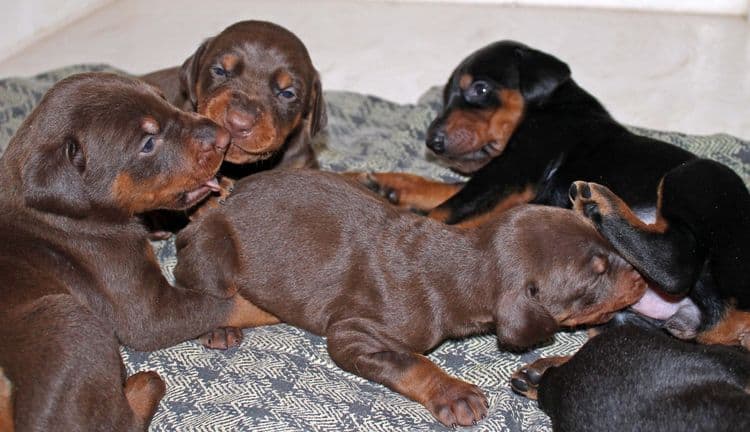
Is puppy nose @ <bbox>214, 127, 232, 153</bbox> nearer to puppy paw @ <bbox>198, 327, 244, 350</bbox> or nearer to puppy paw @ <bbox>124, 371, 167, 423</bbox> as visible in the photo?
puppy paw @ <bbox>198, 327, 244, 350</bbox>

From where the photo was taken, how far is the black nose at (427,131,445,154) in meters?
6.16

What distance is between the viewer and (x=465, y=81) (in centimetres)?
614

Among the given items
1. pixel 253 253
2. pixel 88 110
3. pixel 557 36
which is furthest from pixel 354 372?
pixel 557 36

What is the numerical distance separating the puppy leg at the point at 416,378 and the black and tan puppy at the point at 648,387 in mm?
372

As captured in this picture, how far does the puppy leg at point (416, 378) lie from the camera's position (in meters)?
4.66

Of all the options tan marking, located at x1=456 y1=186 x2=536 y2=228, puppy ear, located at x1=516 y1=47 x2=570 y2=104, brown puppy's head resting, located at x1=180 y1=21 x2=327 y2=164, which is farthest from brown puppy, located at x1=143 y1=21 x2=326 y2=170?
puppy ear, located at x1=516 y1=47 x2=570 y2=104

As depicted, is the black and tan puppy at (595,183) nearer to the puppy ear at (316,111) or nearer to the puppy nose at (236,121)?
the puppy ear at (316,111)

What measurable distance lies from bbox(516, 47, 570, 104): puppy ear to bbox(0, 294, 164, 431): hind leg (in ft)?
9.20

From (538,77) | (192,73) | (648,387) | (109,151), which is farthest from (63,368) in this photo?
(538,77)

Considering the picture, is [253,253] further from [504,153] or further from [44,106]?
[504,153]

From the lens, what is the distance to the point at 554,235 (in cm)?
471

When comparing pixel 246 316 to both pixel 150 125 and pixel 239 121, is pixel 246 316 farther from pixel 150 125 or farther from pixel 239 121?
pixel 150 125

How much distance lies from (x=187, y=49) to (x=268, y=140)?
4.69m

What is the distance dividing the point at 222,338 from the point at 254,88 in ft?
4.30
